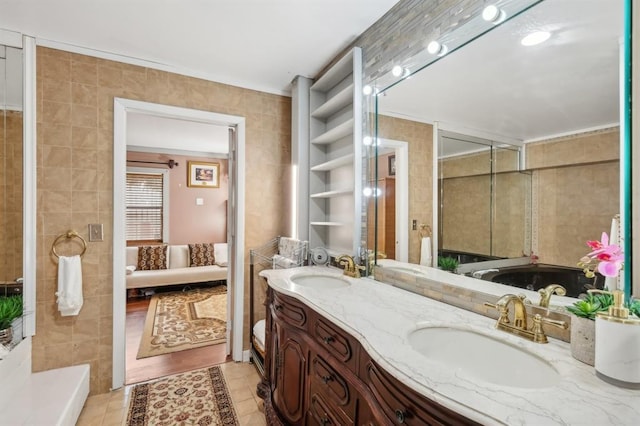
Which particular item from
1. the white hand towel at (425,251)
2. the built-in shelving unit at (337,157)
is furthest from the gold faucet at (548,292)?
the built-in shelving unit at (337,157)

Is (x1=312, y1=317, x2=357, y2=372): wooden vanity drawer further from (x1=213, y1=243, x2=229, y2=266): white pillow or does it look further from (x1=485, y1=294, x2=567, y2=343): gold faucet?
(x1=213, y1=243, x2=229, y2=266): white pillow

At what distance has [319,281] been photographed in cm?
206

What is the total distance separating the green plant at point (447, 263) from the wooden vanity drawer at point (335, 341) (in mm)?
668

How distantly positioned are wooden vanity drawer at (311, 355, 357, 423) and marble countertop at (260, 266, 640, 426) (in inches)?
9.4

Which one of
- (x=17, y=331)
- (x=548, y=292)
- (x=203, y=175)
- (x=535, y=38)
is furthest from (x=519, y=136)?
(x=203, y=175)

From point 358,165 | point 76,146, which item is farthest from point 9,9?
point 358,165

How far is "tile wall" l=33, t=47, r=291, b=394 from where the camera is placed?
2.08m

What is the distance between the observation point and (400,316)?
1.19 m

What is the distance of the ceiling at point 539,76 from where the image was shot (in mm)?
945

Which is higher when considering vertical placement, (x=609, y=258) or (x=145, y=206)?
(x=145, y=206)

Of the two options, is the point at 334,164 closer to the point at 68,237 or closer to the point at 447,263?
the point at 447,263

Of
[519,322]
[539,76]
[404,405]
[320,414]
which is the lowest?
[320,414]

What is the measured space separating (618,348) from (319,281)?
1531 mm

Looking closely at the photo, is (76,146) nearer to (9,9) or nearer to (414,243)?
(9,9)
